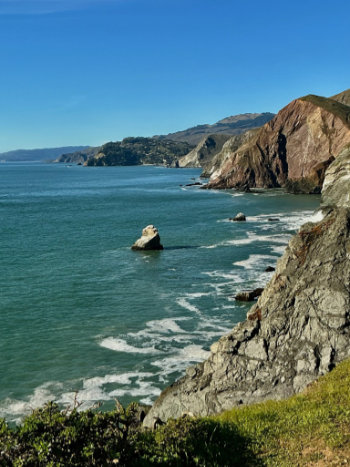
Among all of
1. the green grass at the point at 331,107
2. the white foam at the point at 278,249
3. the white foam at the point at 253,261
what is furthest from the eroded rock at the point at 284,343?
the green grass at the point at 331,107

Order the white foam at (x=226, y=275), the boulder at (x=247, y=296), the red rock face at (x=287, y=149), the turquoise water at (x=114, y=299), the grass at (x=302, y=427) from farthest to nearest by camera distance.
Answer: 1. the red rock face at (x=287, y=149)
2. the white foam at (x=226, y=275)
3. the boulder at (x=247, y=296)
4. the turquoise water at (x=114, y=299)
5. the grass at (x=302, y=427)

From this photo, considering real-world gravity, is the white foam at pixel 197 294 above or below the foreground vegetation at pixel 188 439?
below

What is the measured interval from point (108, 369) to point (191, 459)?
18788 mm

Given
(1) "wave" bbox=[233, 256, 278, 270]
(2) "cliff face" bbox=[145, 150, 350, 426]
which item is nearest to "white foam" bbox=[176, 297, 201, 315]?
(1) "wave" bbox=[233, 256, 278, 270]

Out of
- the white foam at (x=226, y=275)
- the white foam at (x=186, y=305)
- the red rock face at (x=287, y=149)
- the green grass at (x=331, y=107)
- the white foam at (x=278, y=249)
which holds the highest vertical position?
the green grass at (x=331, y=107)

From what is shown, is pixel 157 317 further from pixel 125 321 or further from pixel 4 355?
pixel 4 355

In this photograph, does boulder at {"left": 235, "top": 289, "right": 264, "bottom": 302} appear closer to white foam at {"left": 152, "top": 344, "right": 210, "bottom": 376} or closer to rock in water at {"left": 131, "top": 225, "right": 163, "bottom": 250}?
white foam at {"left": 152, "top": 344, "right": 210, "bottom": 376}

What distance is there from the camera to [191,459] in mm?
11859

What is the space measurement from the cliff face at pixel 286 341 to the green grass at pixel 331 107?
13423 centimetres

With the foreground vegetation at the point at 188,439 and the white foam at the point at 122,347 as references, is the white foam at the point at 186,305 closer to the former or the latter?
the white foam at the point at 122,347

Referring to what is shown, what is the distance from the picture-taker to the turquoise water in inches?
1133

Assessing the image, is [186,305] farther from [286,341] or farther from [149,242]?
[149,242]

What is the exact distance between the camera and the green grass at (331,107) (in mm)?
149775

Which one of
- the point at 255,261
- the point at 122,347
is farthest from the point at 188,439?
the point at 255,261
